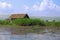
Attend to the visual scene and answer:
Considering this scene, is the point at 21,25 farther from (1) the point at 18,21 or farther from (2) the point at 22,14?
(2) the point at 22,14

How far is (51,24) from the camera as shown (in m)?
28.0

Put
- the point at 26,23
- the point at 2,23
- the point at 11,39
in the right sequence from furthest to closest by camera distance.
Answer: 1. the point at 2,23
2. the point at 26,23
3. the point at 11,39

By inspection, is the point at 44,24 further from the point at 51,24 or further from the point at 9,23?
the point at 9,23

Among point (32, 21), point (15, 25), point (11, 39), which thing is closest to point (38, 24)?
point (32, 21)

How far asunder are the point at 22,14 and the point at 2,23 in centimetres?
318

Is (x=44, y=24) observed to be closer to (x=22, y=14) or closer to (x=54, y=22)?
(x=54, y=22)

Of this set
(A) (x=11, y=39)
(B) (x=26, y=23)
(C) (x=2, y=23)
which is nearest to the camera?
(A) (x=11, y=39)

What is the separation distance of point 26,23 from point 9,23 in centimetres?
279

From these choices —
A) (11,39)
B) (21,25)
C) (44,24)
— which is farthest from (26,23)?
(11,39)

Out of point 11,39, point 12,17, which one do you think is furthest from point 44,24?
point 11,39

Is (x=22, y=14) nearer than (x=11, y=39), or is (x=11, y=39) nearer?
(x=11, y=39)

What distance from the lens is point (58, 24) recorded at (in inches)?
1065

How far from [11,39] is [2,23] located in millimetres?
17199

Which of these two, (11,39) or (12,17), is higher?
(12,17)
